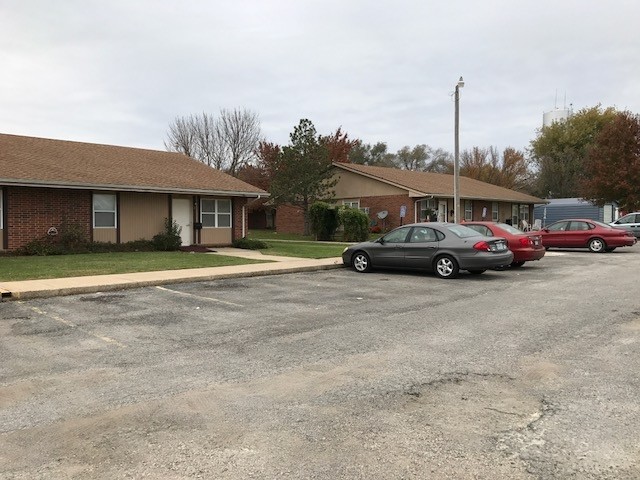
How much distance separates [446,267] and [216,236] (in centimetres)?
1250

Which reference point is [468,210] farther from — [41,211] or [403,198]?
[41,211]

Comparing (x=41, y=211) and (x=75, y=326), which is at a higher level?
(x=41, y=211)

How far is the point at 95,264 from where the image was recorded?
14930mm

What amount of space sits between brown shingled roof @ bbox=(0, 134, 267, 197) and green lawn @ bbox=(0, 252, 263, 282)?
8.61ft

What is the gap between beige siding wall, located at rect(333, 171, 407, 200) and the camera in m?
34.0

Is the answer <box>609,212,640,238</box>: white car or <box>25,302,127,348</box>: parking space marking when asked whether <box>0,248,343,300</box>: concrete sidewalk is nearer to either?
<box>25,302,127,348</box>: parking space marking

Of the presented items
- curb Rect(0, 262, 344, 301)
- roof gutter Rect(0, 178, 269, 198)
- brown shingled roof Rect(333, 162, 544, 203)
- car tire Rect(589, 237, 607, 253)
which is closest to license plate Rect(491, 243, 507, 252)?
curb Rect(0, 262, 344, 301)

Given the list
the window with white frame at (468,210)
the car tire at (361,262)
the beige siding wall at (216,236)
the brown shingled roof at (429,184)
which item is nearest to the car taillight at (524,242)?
the car tire at (361,262)

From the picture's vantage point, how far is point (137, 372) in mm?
5617

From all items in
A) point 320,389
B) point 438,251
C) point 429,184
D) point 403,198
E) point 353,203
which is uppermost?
point 429,184

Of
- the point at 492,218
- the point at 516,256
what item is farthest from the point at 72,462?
the point at 492,218

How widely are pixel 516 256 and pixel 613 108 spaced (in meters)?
56.9

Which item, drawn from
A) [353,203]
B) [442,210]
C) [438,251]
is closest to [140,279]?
[438,251]

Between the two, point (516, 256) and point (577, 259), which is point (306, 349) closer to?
point (516, 256)
